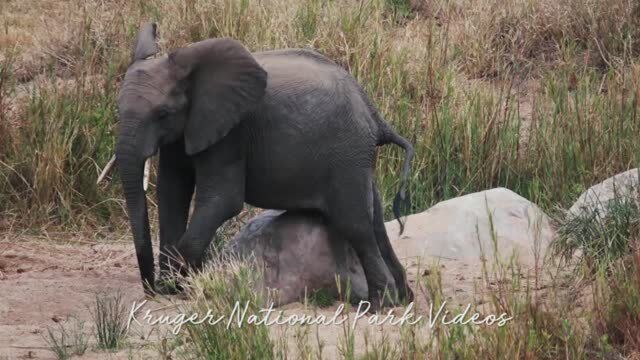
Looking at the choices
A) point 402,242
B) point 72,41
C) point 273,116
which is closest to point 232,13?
point 72,41

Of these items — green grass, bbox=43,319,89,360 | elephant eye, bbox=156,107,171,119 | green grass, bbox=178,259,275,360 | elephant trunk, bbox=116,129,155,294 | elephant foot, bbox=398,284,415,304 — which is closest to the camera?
green grass, bbox=178,259,275,360

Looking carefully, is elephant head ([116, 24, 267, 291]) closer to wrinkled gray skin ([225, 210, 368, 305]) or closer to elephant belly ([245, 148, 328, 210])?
elephant belly ([245, 148, 328, 210])

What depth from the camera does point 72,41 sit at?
11203 mm

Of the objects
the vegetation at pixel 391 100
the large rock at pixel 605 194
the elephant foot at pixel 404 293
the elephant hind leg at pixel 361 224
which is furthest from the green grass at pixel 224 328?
the vegetation at pixel 391 100

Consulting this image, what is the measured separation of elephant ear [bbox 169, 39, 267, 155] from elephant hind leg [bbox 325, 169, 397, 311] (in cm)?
64

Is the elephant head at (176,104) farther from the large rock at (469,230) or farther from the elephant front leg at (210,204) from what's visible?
the large rock at (469,230)

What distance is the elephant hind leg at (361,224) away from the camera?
6.91 metres

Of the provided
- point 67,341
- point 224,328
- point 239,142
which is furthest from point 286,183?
point 224,328

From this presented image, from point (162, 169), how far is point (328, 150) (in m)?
0.89

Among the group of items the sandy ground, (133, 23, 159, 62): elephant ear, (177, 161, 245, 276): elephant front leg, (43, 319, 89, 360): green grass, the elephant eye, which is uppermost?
(133, 23, 159, 62): elephant ear

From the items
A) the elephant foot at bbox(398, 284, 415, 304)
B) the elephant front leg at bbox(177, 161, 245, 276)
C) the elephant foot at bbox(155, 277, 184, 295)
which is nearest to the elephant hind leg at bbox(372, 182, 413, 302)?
the elephant foot at bbox(398, 284, 415, 304)

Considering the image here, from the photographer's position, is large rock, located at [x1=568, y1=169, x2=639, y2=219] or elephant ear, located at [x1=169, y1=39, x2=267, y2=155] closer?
elephant ear, located at [x1=169, y1=39, x2=267, y2=155]

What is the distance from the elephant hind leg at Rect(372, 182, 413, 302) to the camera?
7.27 metres

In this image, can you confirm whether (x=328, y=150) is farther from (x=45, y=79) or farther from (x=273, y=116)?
(x=45, y=79)
